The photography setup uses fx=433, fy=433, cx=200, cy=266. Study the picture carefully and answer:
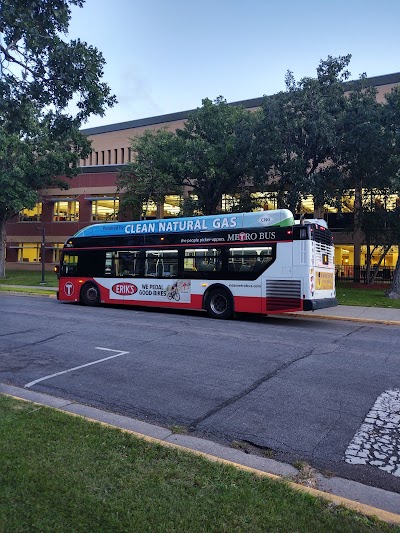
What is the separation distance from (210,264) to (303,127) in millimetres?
10157

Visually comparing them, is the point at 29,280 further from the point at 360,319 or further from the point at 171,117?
the point at 360,319

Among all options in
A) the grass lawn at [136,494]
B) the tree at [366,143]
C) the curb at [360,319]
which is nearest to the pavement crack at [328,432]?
the grass lawn at [136,494]

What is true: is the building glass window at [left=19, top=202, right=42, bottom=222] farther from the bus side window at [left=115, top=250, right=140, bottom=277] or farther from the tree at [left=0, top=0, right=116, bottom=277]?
the tree at [left=0, top=0, right=116, bottom=277]

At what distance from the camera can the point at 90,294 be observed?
17.4 metres

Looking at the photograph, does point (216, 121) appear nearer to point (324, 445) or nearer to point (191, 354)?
point (191, 354)

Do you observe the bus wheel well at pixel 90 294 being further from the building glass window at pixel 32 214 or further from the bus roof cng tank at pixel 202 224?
the building glass window at pixel 32 214

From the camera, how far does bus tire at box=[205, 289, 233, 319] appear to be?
13.7m

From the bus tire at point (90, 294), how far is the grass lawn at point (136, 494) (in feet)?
43.1

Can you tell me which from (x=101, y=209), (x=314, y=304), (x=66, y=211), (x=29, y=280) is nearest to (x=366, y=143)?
(x=314, y=304)

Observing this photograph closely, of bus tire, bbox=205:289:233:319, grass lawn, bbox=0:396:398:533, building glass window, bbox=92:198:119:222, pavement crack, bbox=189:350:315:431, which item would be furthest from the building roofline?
grass lawn, bbox=0:396:398:533

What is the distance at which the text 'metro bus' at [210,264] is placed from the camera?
1262 centimetres

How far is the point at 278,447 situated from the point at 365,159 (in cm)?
1971

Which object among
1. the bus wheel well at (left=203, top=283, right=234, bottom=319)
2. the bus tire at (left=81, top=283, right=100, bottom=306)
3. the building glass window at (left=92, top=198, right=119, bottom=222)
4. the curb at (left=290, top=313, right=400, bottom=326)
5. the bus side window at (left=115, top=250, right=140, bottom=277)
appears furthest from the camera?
the building glass window at (left=92, top=198, right=119, bottom=222)

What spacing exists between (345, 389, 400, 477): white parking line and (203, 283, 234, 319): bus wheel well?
810 centimetres
